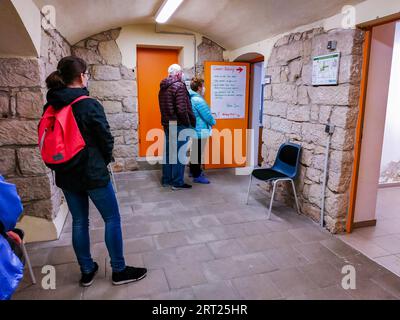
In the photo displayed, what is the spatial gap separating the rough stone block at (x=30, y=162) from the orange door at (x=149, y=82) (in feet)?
7.97

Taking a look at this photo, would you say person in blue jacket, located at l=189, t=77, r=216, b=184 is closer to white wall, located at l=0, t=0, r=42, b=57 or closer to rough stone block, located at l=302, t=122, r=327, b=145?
rough stone block, located at l=302, t=122, r=327, b=145

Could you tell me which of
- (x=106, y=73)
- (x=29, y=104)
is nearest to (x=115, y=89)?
(x=106, y=73)

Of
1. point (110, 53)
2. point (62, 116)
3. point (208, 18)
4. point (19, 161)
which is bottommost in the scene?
point (19, 161)

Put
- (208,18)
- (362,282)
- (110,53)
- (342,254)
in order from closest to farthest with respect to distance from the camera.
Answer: (362,282) → (342,254) → (208,18) → (110,53)

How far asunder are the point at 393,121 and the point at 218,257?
306cm

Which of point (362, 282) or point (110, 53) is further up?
point (110, 53)

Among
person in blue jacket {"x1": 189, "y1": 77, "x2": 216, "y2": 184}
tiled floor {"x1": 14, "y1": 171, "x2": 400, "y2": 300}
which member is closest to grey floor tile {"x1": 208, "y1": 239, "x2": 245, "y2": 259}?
tiled floor {"x1": 14, "y1": 171, "x2": 400, "y2": 300}

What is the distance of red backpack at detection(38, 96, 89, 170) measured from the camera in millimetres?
1653

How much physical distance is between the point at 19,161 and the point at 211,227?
174 cm

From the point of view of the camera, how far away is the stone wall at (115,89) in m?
4.35

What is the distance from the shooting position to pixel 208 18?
3943mm
